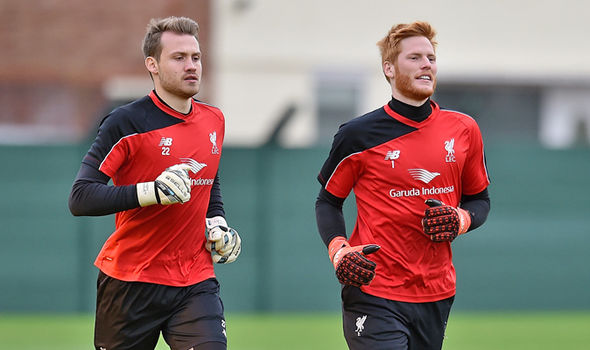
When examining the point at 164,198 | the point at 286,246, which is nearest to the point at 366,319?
the point at 164,198

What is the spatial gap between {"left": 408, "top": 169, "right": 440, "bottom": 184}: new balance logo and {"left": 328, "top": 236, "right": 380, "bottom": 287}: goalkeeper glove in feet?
1.52

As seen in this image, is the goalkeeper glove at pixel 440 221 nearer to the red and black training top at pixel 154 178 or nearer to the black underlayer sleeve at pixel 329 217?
the black underlayer sleeve at pixel 329 217

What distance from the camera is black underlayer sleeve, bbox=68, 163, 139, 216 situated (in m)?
5.14

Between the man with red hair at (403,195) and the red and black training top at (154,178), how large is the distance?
0.75 meters

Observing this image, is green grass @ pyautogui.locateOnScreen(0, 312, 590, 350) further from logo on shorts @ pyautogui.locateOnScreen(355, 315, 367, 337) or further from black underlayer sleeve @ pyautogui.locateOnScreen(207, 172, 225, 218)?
logo on shorts @ pyautogui.locateOnScreen(355, 315, 367, 337)

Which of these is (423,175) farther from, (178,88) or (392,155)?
(178,88)

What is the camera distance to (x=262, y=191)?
12180 mm

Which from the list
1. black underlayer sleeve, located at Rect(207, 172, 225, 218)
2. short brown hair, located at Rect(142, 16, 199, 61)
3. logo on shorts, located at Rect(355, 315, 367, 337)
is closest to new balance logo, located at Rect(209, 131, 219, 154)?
black underlayer sleeve, located at Rect(207, 172, 225, 218)

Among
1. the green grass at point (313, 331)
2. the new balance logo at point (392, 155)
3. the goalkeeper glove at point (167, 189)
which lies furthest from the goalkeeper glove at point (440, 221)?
the green grass at point (313, 331)

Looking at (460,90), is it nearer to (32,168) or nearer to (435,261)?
(32,168)

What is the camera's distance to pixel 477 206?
18.5 feet

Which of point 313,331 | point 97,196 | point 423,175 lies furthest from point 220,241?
point 313,331

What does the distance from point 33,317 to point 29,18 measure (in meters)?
6.92

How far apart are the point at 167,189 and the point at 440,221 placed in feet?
4.59
